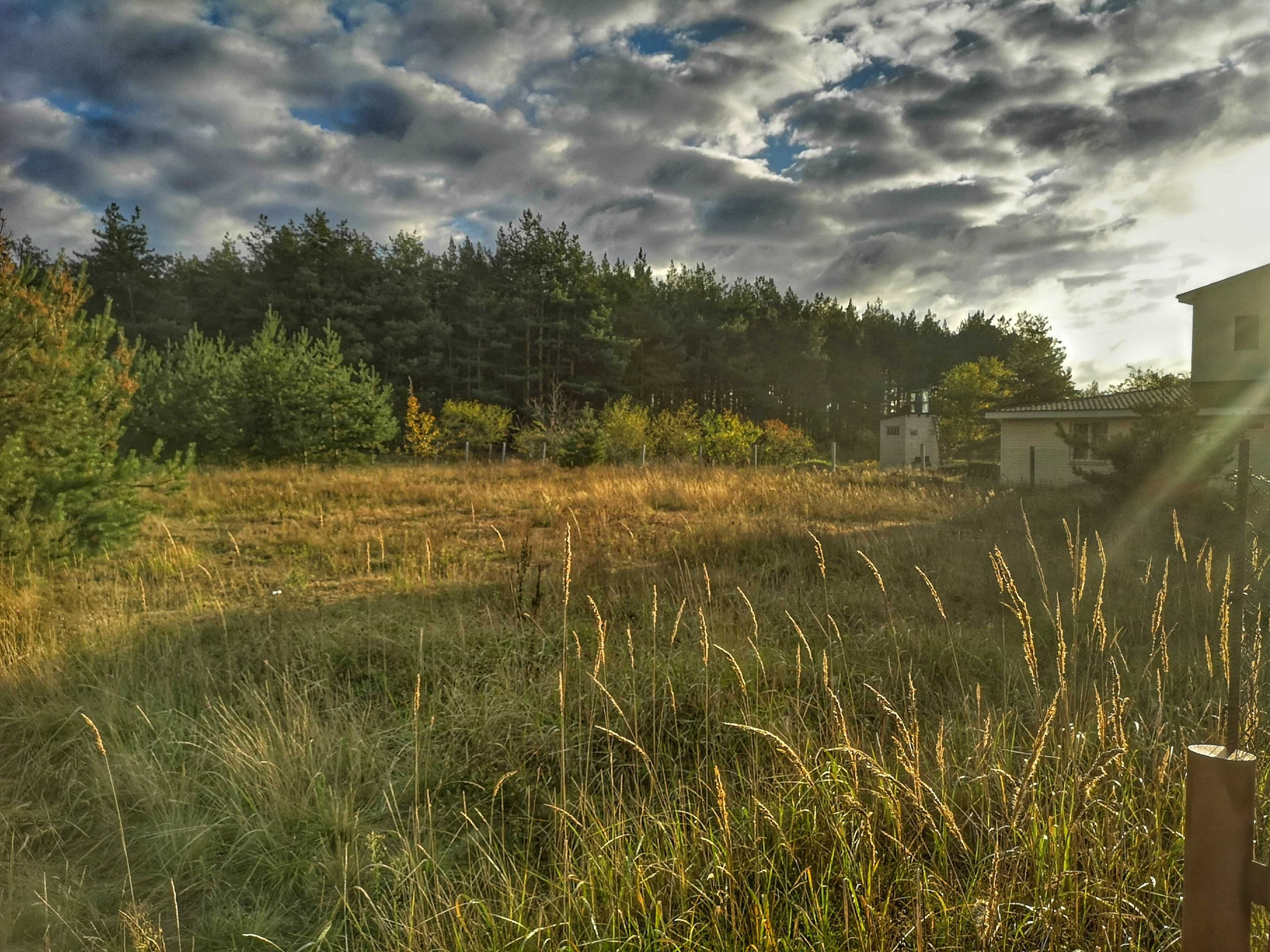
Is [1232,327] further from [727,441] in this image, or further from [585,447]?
[585,447]

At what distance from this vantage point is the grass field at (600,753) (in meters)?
1.96

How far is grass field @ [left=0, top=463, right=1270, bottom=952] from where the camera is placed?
196cm

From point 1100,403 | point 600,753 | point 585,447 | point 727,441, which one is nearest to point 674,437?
point 727,441

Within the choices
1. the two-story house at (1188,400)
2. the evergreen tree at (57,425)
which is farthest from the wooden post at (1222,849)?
the evergreen tree at (57,425)

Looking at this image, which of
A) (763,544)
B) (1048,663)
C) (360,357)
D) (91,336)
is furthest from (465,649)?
(360,357)

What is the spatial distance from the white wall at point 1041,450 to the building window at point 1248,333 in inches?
166

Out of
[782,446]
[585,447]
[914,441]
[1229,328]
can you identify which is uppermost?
[1229,328]

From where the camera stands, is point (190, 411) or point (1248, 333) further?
point (190, 411)

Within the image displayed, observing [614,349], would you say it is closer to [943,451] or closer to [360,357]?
[360,357]

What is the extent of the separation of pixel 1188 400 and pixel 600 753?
35.9ft

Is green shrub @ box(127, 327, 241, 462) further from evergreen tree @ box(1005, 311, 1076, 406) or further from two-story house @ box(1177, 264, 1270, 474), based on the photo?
evergreen tree @ box(1005, 311, 1076, 406)

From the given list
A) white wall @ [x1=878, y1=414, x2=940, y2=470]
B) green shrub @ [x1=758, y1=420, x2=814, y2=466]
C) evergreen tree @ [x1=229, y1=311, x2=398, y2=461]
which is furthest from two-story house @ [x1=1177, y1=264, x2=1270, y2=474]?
white wall @ [x1=878, y1=414, x2=940, y2=470]

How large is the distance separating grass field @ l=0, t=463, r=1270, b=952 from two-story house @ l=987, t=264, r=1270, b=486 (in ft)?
4.19

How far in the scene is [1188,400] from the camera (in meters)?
10.4
